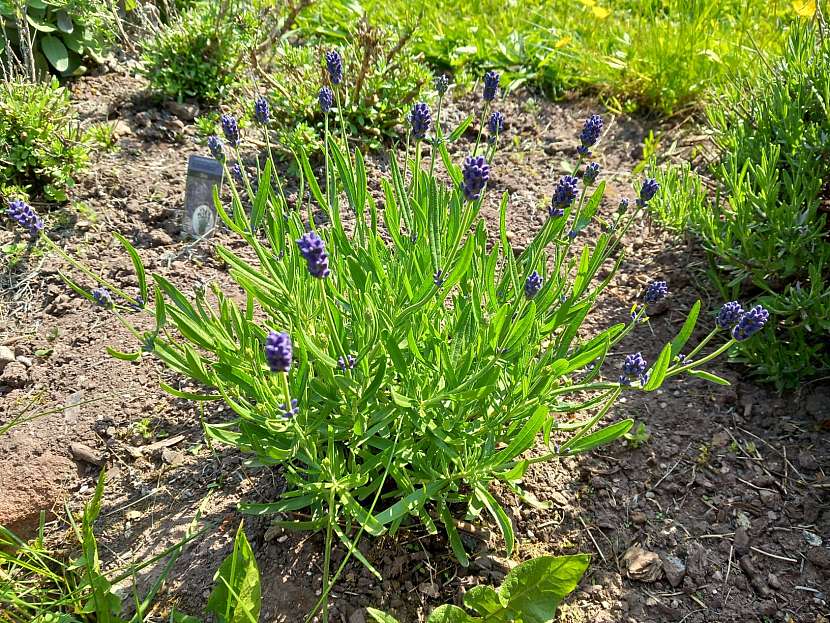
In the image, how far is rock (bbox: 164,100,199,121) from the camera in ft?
12.3

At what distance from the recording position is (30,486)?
7.42ft

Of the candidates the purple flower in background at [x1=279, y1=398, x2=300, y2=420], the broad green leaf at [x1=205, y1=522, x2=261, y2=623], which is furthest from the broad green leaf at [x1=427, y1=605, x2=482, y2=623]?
the purple flower in background at [x1=279, y1=398, x2=300, y2=420]

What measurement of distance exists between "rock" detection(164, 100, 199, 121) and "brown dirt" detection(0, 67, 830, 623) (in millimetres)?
981

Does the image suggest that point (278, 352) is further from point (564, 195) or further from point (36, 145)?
point (36, 145)

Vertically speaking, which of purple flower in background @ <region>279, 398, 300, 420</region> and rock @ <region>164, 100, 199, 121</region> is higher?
rock @ <region>164, 100, 199, 121</region>

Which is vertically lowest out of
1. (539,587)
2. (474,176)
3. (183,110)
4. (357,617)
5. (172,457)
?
(357,617)

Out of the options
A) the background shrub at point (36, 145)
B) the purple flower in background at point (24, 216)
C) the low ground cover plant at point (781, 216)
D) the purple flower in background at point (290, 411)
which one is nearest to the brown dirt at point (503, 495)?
the low ground cover plant at point (781, 216)

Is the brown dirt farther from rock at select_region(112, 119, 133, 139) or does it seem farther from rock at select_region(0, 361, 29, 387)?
rock at select_region(112, 119, 133, 139)

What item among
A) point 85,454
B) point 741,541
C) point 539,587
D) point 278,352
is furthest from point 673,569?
point 85,454

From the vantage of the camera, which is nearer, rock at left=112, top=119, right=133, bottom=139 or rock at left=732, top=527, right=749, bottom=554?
rock at left=732, top=527, right=749, bottom=554

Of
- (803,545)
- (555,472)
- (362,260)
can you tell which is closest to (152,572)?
(362,260)

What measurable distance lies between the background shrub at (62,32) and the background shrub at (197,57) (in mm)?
310

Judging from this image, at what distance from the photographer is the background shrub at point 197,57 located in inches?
147

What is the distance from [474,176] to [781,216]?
147 cm
